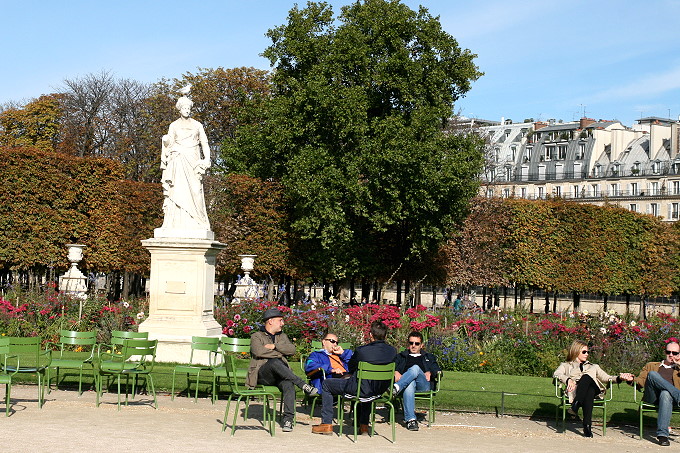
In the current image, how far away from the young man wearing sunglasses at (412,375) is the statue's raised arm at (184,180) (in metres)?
4.72

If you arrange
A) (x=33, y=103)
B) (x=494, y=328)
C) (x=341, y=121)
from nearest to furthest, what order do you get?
(x=494, y=328)
(x=341, y=121)
(x=33, y=103)

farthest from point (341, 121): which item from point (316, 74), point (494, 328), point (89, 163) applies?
point (494, 328)

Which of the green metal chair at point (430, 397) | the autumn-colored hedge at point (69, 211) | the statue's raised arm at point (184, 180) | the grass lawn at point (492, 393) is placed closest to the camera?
the green metal chair at point (430, 397)

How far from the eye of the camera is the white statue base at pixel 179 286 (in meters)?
13.8

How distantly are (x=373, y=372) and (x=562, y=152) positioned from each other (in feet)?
227

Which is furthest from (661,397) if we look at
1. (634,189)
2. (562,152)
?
(562,152)

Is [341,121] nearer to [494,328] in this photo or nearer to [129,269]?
[129,269]

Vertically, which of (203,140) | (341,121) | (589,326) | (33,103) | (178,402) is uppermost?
(33,103)

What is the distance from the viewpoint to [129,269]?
29.2 meters

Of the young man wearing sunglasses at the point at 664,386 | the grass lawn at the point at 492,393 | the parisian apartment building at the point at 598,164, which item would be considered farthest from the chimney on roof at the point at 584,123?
the young man wearing sunglasses at the point at 664,386

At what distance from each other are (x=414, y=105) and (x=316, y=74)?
301 cm

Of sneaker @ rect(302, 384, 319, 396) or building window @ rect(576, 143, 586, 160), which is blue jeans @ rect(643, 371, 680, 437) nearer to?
sneaker @ rect(302, 384, 319, 396)

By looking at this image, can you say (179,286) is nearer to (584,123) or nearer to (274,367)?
(274,367)

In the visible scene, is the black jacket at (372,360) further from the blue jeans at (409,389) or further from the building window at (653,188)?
the building window at (653,188)
